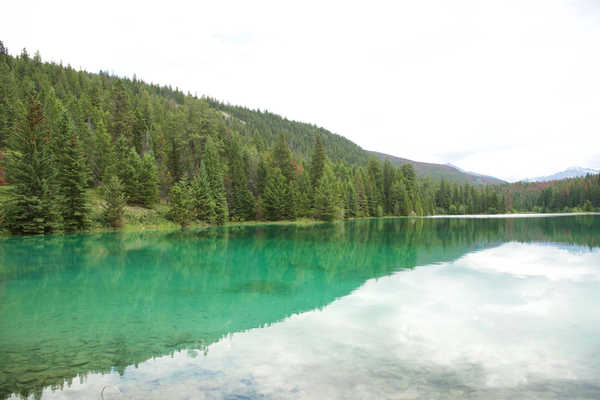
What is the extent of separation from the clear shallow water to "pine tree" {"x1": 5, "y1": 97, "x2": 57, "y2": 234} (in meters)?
22.7

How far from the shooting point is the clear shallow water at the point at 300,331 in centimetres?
602

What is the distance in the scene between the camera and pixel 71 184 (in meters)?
41.7

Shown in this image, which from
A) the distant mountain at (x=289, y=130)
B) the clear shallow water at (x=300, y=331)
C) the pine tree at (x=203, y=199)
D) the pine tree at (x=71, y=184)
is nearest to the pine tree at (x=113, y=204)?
the pine tree at (x=71, y=184)

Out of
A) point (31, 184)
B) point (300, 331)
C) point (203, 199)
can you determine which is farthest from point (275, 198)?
point (300, 331)

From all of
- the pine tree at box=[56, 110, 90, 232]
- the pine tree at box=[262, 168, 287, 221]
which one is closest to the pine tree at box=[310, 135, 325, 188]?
the pine tree at box=[262, 168, 287, 221]

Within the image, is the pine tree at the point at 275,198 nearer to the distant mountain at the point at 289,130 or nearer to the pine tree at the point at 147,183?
the pine tree at the point at 147,183

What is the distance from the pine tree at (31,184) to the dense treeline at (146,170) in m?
0.10

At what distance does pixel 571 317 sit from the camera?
10023 mm

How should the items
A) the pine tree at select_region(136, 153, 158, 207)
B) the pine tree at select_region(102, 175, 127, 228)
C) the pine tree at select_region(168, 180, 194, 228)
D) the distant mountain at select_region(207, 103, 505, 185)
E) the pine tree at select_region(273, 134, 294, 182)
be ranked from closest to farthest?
the pine tree at select_region(102, 175, 127, 228), the pine tree at select_region(168, 180, 194, 228), the pine tree at select_region(136, 153, 158, 207), the pine tree at select_region(273, 134, 294, 182), the distant mountain at select_region(207, 103, 505, 185)

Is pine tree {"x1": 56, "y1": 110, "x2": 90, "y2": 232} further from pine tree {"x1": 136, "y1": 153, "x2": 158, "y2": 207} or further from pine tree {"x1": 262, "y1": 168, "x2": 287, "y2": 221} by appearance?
pine tree {"x1": 262, "y1": 168, "x2": 287, "y2": 221}

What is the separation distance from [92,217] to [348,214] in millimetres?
60210

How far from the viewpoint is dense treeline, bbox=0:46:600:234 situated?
37875 millimetres

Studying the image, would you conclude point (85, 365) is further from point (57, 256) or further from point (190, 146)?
point (190, 146)

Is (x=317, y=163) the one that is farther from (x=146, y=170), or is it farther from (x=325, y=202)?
(x=146, y=170)
